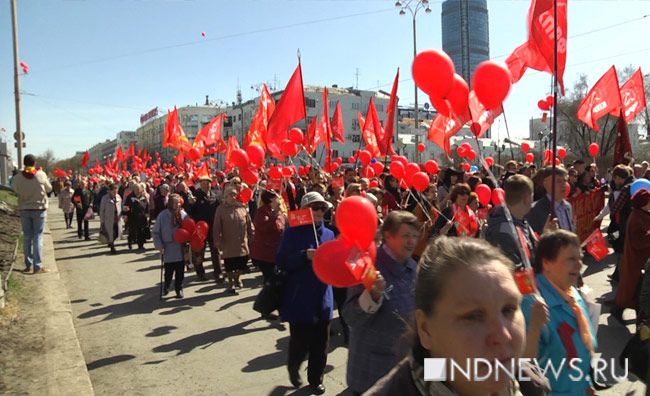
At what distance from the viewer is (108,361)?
5.65 metres

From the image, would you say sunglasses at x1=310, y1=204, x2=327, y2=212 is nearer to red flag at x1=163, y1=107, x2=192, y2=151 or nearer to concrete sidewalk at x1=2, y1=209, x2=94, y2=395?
concrete sidewalk at x1=2, y1=209, x2=94, y2=395

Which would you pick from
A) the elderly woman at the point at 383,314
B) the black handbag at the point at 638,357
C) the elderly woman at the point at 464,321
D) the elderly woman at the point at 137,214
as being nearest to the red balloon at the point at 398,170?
the elderly woman at the point at 383,314

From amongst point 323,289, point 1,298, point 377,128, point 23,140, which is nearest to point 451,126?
point 323,289

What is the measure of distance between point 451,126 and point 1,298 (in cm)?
724

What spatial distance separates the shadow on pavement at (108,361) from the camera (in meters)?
5.50

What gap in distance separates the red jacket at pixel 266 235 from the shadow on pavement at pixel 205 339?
105 centimetres

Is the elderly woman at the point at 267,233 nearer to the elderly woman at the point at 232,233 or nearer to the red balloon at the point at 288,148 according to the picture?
the elderly woman at the point at 232,233

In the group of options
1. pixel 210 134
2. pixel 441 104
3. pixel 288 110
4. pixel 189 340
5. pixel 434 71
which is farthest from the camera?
pixel 210 134

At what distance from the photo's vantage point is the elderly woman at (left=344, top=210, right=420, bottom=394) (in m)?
3.07

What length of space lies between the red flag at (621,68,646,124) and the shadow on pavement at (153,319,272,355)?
10.1 meters

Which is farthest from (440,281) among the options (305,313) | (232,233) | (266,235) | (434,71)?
(232,233)

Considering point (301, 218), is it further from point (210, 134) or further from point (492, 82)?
point (210, 134)

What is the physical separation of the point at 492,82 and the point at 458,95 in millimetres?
236

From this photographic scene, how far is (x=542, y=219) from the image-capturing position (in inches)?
221
